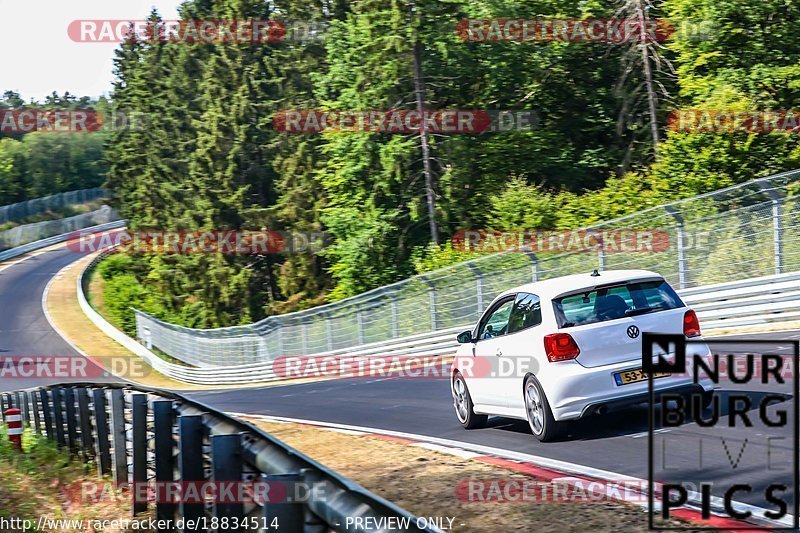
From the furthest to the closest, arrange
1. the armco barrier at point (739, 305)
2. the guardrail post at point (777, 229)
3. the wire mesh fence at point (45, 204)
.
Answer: the wire mesh fence at point (45, 204) → the guardrail post at point (777, 229) → the armco barrier at point (739, 305)

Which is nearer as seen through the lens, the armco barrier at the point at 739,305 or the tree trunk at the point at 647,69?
the armco barrier at the point at 739,305

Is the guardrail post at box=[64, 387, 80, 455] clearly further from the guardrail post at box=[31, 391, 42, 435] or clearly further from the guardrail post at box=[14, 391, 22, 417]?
the guardrail post at box=[14, 391, 22, 417]

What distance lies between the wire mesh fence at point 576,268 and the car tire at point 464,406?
7.99 metres

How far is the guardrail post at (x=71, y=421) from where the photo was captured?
1138 centimetres

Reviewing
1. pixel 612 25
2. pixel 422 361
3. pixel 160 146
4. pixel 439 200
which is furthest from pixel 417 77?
pixel 160 146

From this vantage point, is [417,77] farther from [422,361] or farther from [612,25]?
[422,361]

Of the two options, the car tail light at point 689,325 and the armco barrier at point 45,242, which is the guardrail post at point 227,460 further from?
the armco barrier at point 45,242

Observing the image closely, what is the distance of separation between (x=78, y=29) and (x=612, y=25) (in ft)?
64.4

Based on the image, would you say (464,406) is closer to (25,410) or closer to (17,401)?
(25,410)

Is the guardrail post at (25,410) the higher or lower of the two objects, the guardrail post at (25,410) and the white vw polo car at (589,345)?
the lower

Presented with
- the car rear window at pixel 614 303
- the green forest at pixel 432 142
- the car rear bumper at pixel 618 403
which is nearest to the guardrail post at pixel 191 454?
the car rear bumper at pixel 618 403

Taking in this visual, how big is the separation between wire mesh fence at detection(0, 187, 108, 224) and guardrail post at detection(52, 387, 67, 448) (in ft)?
295

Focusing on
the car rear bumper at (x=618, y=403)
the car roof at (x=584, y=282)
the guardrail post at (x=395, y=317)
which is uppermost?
the car roof at (x=584, y=282)

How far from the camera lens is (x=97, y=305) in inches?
2608
